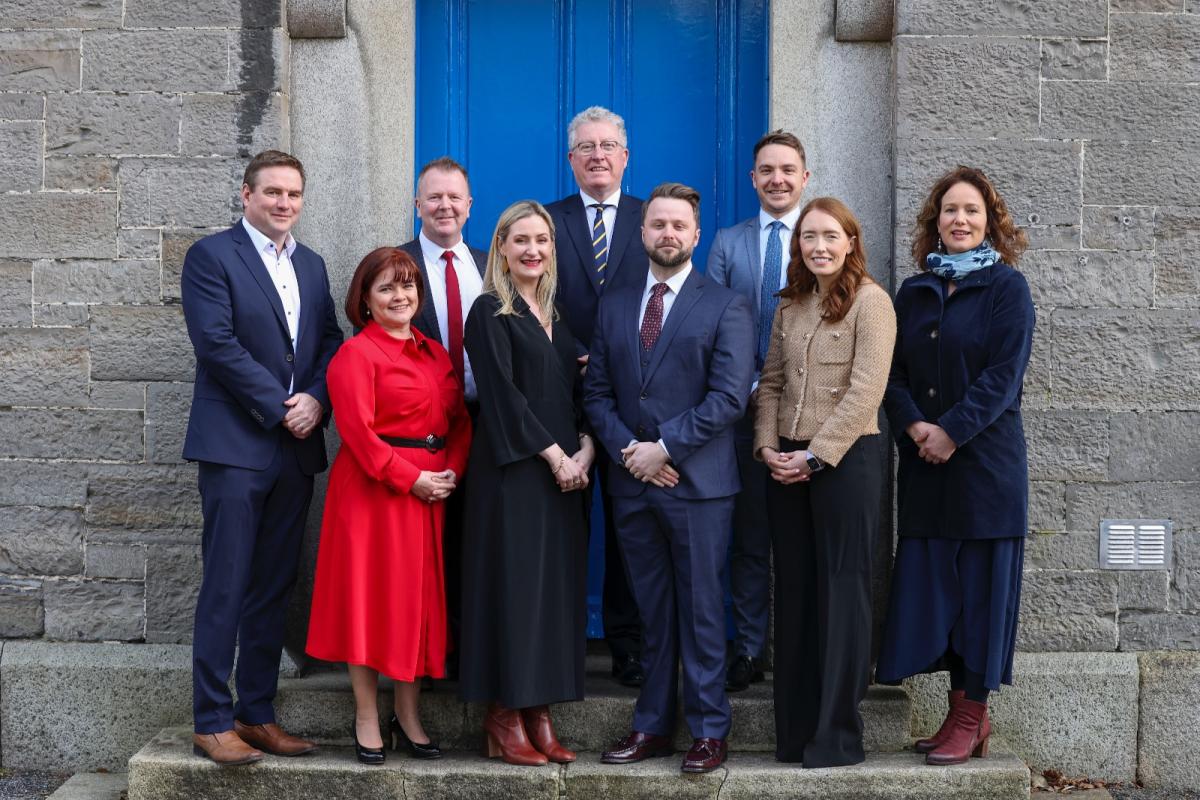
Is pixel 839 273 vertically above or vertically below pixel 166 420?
above

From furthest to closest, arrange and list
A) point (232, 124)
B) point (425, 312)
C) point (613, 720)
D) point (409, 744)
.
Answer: point (232, 124) < point (425, 312) < point (613, 720) < point (409, 744)

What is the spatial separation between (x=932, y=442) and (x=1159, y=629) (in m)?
1.38

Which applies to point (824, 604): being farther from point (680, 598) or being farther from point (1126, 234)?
point (1126, 234)

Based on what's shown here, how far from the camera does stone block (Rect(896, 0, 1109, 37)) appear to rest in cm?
458

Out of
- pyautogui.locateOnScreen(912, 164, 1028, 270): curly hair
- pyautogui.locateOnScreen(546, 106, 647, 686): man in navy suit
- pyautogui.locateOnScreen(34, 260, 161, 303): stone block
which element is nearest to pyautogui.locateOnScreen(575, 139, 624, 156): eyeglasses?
pyautogui.locateOnScreen(546, 106, 647, 686): man in navy suit

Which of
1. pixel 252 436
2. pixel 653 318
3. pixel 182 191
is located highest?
pixel 182 191

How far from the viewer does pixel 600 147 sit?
4352mm

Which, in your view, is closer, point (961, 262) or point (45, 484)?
point (961, 262)

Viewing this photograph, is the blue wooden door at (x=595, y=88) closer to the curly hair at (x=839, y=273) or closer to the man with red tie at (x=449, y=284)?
the man with red tie at (x=449, y=284)

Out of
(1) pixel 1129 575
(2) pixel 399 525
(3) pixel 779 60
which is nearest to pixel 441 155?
(3) pixel 779 60

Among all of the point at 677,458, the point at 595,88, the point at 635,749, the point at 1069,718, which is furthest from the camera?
the point at 595,88

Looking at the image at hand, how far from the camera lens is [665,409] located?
399 centimetres

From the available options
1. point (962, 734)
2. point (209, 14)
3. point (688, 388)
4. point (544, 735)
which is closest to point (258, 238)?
point (209, 14)

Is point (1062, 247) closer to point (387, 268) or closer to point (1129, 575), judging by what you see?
point (1129, 575)
